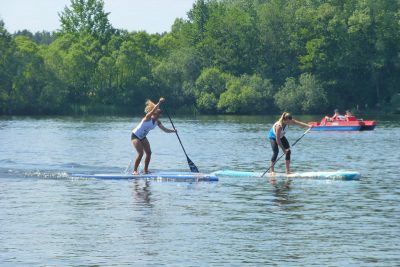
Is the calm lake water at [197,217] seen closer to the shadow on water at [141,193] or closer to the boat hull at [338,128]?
the shadow on water at [141,193]

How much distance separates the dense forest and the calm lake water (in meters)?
70.8

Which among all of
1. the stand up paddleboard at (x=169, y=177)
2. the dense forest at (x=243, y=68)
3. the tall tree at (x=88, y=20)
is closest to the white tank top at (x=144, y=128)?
the stand up paddleboard at (x=169, y=177)

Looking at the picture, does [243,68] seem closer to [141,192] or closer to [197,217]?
[141,192]

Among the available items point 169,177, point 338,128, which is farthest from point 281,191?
point 338,128

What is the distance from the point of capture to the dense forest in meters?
110

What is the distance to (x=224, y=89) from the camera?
374 ft

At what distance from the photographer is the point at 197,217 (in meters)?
22.1

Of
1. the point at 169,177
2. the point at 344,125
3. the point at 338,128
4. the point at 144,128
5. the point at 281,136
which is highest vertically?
the point at 144,128

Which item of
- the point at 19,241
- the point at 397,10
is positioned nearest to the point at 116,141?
the point at 19,241

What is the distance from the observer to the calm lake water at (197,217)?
17703 millimetres

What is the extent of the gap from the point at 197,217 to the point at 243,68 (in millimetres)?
98439

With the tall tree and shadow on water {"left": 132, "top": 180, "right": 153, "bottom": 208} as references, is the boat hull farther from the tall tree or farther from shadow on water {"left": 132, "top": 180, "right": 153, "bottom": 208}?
the tall tree

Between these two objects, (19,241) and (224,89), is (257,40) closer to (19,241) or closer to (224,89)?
(224,89)

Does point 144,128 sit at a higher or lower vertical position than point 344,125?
higher
